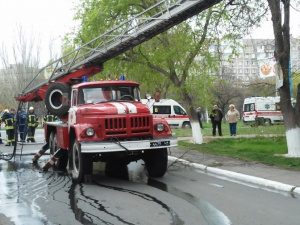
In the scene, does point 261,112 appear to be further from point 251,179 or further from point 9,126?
Answer: point 251,179

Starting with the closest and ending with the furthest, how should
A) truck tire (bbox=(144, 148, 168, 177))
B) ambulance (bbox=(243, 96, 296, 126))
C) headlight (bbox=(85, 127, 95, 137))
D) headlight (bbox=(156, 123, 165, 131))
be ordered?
headlight (bbox=(85, 127, 95, 137)) → headlight (bbox=(156, 123, 165, 131)) → truck tire (bbox=(144, 148, 168, 177)) → ambulance (bbox=(243, 96, 296, 126))

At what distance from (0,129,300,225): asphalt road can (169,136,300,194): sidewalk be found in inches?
14.6

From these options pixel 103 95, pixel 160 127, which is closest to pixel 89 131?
pixel 103 95

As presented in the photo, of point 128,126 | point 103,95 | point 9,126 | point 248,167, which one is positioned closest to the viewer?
point 128,126

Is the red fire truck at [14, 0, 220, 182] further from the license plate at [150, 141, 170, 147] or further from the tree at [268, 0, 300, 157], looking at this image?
the tree at [268, 0, 300, 157]

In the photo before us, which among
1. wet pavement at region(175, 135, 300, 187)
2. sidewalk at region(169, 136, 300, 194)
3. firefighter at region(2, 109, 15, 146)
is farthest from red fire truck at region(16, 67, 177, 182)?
firefighter at region(2, 109, 15, 146)

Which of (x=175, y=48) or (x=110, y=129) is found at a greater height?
(x=175, y=48)

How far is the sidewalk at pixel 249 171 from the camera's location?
27.7ft

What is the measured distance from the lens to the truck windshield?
985cm

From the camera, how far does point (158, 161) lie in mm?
9578

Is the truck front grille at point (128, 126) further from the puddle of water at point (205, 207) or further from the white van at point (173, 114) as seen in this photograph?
the white van at point (173, 114)

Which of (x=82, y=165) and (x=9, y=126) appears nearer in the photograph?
→ (x=82, y=165)

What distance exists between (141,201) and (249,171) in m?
3.83

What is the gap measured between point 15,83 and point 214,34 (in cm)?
3784
